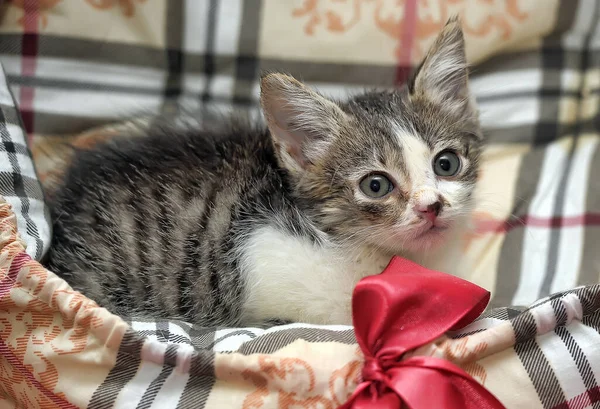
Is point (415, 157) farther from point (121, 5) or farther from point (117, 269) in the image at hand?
point (121, 5)

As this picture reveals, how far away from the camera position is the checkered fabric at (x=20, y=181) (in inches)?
45.2

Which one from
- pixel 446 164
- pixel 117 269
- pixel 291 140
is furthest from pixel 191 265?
pixel 446 164

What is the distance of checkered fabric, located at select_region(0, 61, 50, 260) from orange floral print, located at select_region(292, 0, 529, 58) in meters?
0.84

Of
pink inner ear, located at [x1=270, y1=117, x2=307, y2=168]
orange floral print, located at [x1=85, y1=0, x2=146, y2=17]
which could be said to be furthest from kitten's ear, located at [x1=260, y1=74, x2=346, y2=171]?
orange floral print, located at [x1=85, y1=0, x2=146, y2=17]

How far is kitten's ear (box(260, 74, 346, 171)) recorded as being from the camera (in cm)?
116

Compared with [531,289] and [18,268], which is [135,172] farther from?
[531,289]

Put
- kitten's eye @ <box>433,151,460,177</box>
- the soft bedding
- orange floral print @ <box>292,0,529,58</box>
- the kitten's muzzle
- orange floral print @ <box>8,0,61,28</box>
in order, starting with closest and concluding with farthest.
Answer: the kitten's muzzle, kitten's eye @ <box>433,151,460,177</box>, the soft bedding, orange floral print @ <box>8,0,61,28</box>, orange floral print @ <box>292,0,529,58</box>

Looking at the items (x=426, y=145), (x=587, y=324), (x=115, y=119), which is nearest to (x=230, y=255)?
(x=426, y=145)

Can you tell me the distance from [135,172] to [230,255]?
0.29 meters

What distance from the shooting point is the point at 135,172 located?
4.17 feet

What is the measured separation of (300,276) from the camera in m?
1.14

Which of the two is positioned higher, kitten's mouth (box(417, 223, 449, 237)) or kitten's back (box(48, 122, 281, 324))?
kitten's mouth (box(417, 223, 449, 237))

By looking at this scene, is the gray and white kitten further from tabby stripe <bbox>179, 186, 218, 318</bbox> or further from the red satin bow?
the red satin bow

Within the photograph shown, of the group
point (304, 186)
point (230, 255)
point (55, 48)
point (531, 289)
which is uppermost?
point (55, 48)
